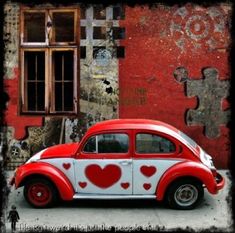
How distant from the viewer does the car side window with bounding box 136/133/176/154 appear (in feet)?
26.9

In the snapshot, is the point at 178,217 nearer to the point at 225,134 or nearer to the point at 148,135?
the point at 148,135

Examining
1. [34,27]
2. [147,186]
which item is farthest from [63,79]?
[147,186]

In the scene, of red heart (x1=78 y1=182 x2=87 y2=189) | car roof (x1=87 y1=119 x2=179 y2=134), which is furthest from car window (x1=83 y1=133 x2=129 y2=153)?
red heart (x1=78 y1=182 x2=87 y2=189)

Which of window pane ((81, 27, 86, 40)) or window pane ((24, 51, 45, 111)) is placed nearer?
window pane ((81, 27, 86, 40))

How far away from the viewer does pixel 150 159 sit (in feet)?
26.7

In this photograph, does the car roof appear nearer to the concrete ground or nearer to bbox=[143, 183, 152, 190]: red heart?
bbox=[143, 183, 152, 190]: red heart

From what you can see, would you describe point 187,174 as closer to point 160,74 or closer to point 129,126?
point 129,126

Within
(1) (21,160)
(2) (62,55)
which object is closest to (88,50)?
(2) (62,55)

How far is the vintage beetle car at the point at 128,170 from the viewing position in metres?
8.14

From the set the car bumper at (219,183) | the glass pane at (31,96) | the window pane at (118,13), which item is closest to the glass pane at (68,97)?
the glass pane at (31,96)

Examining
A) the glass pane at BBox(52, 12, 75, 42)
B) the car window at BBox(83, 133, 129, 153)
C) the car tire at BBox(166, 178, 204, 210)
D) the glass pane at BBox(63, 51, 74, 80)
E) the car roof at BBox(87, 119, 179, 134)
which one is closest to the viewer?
the car tire at BBox(166, 178, 204, 210)

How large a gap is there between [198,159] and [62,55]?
4388 mm

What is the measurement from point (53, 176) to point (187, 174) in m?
2.24

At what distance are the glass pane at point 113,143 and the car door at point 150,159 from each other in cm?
19
